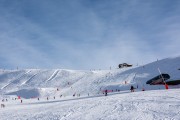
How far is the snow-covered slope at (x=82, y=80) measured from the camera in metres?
51.9

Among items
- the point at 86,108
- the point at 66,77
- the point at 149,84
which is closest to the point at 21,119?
the point at 86,108

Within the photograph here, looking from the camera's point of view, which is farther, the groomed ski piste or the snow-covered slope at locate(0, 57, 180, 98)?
the snow-covered slope at locate(0, 57, 180, 98)

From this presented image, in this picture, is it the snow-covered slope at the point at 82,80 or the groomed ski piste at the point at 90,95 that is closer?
the groomed ski piste at the point at 90,95

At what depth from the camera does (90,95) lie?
45031 millimetres

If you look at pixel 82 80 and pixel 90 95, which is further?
pixel 82 80

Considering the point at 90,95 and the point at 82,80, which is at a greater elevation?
the point at 82,80

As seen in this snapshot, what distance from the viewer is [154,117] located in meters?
15.6

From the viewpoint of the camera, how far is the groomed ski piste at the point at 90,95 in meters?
18.4

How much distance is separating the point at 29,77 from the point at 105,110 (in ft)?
236

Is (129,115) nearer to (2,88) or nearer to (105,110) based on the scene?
(105,110)

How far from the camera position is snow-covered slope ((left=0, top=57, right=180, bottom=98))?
170ft

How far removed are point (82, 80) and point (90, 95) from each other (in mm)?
22314

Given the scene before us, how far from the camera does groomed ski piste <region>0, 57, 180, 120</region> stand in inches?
723

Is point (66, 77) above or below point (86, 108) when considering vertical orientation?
above
